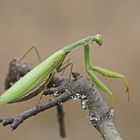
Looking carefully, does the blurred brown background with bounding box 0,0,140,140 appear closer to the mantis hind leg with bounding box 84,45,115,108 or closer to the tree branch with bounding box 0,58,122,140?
the mantis hind leg with bounding box 84,45,115,108

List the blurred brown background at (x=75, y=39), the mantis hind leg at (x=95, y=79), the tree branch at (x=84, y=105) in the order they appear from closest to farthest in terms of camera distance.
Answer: the tree branch at (x=84, y=105)
the mantis hind leg at (x=95, y=79)
the blurred brown background at (x=75, y=39)

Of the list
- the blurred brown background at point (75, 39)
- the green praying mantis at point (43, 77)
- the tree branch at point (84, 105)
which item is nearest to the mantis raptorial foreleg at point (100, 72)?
the green praying mantis at point (43, 77)

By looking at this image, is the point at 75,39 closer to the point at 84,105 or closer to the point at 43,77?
the point at 43,77

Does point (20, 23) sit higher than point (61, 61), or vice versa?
point (20, 23)

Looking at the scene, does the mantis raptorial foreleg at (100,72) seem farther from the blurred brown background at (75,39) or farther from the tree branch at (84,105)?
the blurred brown background at (75,39)

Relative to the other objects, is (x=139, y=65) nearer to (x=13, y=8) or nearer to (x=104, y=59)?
(x=104, y=59)

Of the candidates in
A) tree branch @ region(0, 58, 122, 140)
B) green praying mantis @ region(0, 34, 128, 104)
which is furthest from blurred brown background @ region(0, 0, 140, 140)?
tree branch @ region(0, 58, 122, 140)

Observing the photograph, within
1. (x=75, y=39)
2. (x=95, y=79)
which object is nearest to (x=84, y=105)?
(x=95, y=79)

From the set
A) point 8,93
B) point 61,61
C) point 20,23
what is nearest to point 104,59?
point 20,23
